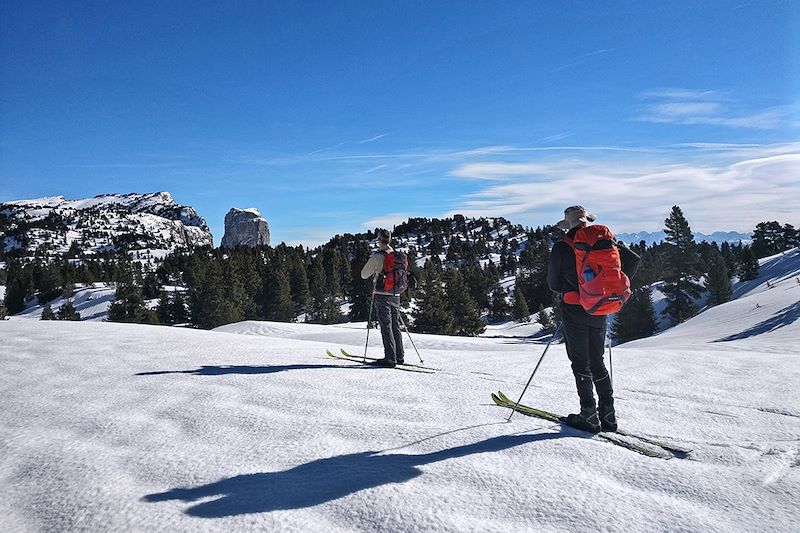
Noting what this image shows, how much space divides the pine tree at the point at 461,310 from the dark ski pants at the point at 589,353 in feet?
157

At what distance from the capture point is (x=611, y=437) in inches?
199

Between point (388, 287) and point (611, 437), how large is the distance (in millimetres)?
5261

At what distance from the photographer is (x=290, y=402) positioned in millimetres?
6262

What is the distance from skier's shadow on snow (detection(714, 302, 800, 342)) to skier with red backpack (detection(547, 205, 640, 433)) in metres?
18.5

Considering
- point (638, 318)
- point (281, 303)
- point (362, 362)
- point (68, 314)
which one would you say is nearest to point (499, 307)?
point (638, 318)

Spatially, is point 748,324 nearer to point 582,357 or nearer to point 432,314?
point 582,357

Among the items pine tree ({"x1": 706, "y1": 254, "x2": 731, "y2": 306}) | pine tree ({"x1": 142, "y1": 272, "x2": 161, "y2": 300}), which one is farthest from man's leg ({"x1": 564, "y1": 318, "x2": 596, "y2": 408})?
pine tree ({"x1": 142, "y1": 272, "x2": 161, "y2": 300})

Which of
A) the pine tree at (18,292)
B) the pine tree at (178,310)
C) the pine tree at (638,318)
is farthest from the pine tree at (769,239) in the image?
the pine tree at (18,292)

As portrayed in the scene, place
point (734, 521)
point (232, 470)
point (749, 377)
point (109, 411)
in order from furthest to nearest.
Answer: point (749, 377) → point (109, 411) → point (232, 470) → point (734, 521)

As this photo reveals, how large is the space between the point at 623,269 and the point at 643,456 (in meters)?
2.08

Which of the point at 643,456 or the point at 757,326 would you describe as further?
the point at 757,326

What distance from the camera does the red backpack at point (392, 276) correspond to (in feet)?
31.0

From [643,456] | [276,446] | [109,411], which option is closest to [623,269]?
[643,456]

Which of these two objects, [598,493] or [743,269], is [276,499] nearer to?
[598,493]
